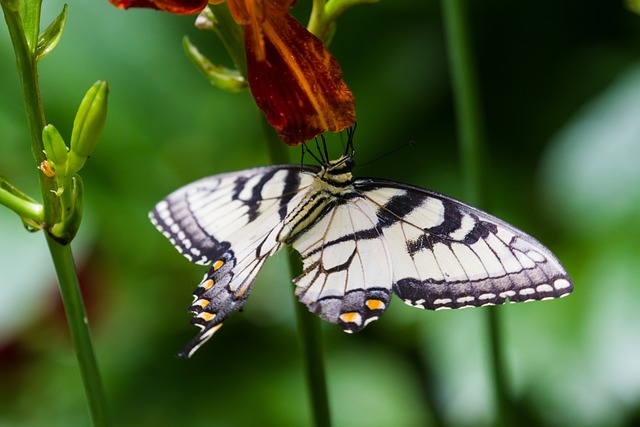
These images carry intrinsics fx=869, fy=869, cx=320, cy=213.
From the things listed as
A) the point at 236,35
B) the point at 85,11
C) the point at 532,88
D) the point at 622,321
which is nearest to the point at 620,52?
the point at 532,88

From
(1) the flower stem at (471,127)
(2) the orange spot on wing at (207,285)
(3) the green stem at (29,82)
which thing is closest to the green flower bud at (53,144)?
(3) the green stem at (29,82)

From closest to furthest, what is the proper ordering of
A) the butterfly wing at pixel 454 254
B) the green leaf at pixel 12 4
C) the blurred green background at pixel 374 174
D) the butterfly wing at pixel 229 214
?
the green leaf at pixel 12 4, the butterfly wing at pixel 454 254, the butterfly wing at pixel 229 214, the blurred green background at pixel 374 174

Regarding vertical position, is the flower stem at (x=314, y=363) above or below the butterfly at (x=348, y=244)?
below

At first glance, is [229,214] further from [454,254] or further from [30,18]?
[30,18]

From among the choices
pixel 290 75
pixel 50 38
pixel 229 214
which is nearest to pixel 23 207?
pixel 50 38

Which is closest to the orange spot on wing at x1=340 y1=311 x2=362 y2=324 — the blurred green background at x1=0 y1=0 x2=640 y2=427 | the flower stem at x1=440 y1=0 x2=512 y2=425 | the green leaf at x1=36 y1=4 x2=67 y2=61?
the flower stem at x1=440 y1=0 x2=512 y2=425

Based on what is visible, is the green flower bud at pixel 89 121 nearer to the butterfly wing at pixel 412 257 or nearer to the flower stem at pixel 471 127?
the butterfly wing at pixel 412 257

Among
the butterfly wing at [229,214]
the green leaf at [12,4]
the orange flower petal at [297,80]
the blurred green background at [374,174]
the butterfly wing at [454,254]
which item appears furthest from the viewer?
the blurred green background at [374,174]
